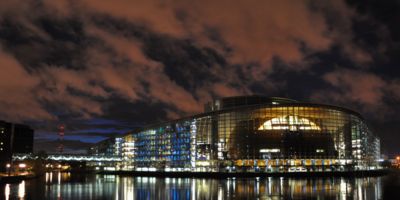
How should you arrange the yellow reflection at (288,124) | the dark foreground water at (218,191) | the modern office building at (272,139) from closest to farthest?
the dark foreground water at (218,191) → the modern office building at (272,139) → the yellow reflection at (288,124)

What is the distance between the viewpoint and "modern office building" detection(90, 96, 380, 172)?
441 feet

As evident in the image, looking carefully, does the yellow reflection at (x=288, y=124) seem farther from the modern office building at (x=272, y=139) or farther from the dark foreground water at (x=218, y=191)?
the dark foreground water at (x=218, y=191)

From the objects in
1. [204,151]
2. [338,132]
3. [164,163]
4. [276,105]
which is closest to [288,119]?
[276,105]

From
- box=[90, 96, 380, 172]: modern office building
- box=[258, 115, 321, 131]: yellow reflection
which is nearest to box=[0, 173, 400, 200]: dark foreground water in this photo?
box=[90, 96, 380, 172]: modern office building

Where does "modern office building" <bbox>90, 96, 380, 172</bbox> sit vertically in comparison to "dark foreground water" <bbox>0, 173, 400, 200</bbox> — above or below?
above

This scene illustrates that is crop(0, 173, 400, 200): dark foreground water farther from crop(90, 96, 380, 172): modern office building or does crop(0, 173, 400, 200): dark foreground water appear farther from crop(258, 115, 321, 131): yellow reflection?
crop(258, 115, 321, 131): yellow reflection

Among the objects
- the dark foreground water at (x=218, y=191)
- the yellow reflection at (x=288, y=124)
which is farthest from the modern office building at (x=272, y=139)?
the dark foreground water at (x=218, y=191)

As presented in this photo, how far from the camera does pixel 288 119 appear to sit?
5423 inches

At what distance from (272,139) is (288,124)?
306 inches

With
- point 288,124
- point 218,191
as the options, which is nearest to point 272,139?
point 288,124

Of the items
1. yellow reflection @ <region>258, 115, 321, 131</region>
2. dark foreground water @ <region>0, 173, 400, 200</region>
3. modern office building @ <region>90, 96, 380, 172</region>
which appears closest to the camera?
dark foreground water @ <region>0, 173, 400, 200</region>

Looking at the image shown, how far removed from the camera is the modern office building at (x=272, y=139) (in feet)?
441

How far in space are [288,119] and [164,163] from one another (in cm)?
5394

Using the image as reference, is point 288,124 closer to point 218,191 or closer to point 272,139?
point 272,139
